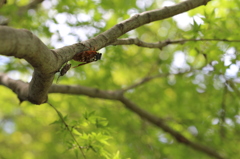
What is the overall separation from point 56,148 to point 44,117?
54cm

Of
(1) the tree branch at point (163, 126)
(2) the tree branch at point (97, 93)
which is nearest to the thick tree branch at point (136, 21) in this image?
(2) the tree branch at point (97, 93)

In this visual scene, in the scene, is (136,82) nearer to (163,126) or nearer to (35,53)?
(163,126)

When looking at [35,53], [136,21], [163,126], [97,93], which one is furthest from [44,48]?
[163,126]

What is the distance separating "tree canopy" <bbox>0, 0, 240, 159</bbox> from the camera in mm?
1735

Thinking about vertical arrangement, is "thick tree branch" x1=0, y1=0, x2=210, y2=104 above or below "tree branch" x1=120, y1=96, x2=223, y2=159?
above

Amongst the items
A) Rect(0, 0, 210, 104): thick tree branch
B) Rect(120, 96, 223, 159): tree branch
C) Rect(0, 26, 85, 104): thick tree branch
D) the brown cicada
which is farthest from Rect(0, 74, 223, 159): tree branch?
the brown cicada

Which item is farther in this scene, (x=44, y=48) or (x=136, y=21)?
(x=136, y=21)

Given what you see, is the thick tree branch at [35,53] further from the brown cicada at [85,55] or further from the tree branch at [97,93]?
A: the tree branch at [97,93]

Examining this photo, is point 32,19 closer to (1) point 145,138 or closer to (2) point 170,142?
(1) point 145,138

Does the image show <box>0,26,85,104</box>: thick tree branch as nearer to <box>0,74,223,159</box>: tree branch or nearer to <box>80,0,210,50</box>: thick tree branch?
<box>80,0,210,50</box>: thick tree branch

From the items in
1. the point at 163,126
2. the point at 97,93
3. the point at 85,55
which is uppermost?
the point at 85,55

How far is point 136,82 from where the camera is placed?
12.1 ft

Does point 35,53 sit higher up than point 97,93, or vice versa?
point 35,53

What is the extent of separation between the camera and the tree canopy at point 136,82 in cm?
174
